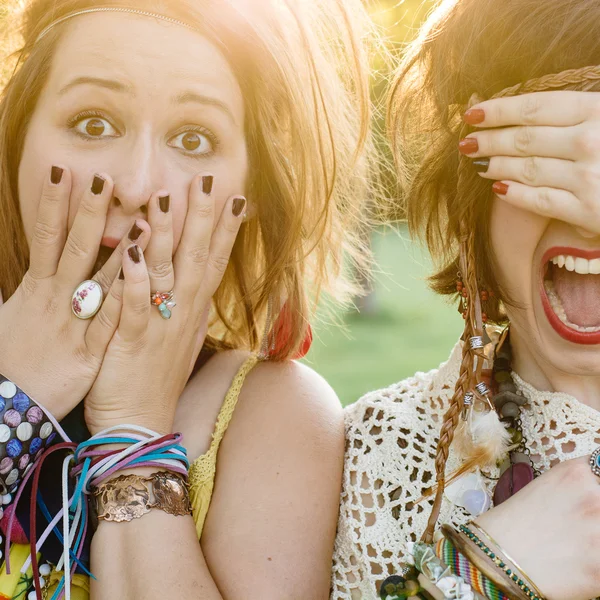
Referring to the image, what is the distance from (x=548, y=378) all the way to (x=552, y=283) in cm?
24

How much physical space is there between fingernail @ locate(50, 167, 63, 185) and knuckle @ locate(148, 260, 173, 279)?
0.97ft

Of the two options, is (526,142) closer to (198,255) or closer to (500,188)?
(500,188)

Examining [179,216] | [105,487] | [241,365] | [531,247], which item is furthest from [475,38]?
[105,487]

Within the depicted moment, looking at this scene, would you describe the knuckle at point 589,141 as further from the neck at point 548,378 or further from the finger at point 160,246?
the finger at point 160,246

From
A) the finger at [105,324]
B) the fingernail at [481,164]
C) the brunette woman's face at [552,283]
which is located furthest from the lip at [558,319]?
the finger at [105,324]

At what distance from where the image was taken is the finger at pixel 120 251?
2035 mm

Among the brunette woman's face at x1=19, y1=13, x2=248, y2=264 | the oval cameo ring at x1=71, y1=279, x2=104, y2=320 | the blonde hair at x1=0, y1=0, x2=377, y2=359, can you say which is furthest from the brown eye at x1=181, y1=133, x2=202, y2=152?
the oval cameo ring at x1=71, y1=279, x2=104, y2=320

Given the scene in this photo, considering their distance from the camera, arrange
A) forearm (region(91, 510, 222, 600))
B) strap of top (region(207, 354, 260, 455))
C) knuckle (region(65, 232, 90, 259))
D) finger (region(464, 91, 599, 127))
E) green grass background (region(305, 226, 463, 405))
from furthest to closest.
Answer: green grass background (region(305, 226, 463, 405))
strap of top (region(207, 354, 260, 455))
knuckle (region(65, 232, 90, 259))
forearm (region(91, 510, 222, 600))
finger (region(464, 91, 599, 127))

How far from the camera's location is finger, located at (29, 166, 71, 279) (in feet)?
6.65

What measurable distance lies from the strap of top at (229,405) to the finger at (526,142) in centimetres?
84

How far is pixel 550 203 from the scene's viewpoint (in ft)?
5.87

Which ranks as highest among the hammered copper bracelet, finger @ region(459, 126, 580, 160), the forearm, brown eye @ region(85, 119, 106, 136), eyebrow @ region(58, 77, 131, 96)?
finger @ region(459, 126, 580, 160)

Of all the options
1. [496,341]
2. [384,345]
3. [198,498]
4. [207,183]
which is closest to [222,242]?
[207,183]

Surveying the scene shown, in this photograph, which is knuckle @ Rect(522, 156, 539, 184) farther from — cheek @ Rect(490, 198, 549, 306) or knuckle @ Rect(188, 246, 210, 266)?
knuckle @ Rect(188, 246, 210, 266)
